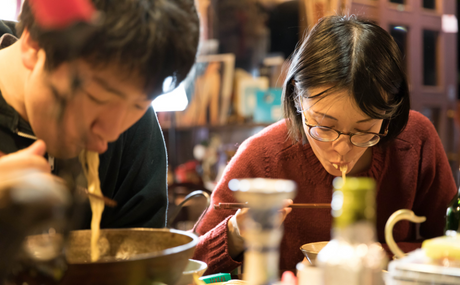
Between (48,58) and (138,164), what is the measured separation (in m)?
0.62

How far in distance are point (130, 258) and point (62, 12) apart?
1.19ft

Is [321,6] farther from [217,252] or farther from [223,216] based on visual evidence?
[217,252]

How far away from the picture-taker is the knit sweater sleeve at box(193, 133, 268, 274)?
130 centimetres

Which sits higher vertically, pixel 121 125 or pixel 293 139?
pixel 121 125

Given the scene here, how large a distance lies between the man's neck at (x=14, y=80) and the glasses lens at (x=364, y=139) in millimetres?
900

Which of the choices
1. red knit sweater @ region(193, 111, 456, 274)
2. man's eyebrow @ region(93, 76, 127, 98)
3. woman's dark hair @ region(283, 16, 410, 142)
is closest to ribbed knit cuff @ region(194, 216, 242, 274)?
red knit sweater @ region(193, 111, 456, 274)

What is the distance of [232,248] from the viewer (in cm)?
132

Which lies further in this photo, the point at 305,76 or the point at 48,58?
the point at 305,76

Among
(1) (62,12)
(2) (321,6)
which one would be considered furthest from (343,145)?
(2) (321,6)

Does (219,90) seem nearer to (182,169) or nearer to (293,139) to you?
(182,169)

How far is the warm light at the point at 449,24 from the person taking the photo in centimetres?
379

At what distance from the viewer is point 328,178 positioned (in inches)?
62.4

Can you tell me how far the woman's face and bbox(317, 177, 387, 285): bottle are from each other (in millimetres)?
683

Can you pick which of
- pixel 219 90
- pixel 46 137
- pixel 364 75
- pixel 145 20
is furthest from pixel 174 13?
pixel 219 90
